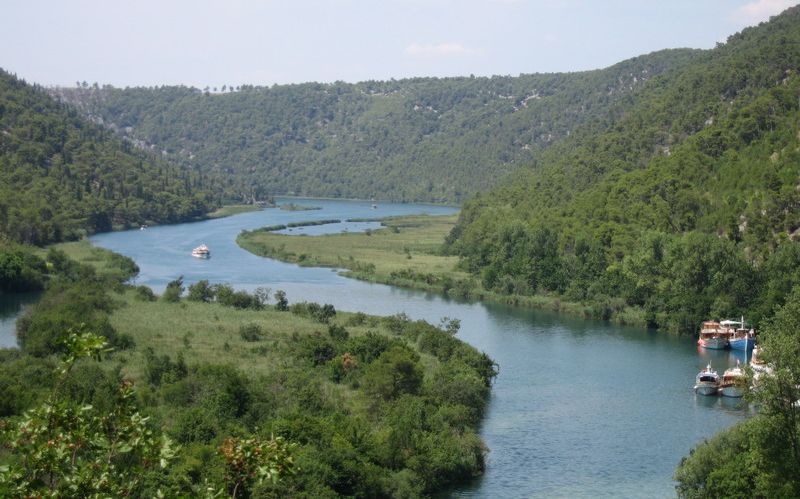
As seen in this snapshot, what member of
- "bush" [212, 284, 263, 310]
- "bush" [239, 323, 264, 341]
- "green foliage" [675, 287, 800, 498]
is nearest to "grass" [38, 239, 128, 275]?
"bush" [212, 284, 263, 310]

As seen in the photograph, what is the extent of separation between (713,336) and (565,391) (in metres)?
16.9

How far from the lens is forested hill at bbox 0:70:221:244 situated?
10288 cm

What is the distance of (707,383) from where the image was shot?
47625mm

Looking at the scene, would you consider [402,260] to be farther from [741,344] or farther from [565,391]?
[565,391]

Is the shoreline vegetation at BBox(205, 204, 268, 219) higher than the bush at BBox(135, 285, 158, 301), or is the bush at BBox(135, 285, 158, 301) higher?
the shoreline vegetation at BBox(205, 204, 268, 219)

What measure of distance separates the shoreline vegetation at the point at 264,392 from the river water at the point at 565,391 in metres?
1.66

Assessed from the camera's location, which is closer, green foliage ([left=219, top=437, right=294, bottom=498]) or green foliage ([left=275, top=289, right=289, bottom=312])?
green foliage ([left=219, top=437, right=294, bottom=498])

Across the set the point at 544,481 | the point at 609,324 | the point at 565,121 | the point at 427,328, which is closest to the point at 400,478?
the point at 544,481

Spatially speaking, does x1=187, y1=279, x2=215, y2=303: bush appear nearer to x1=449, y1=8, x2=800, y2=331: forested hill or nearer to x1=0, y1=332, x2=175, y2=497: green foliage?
x1=449, y1=8, x2=800, y2=331: forested hill

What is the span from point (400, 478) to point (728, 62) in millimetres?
87614

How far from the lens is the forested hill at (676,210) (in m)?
67.8

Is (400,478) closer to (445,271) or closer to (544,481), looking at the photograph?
(544,481)

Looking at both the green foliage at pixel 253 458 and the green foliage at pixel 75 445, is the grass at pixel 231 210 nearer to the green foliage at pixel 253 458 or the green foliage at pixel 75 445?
the green foliage at pixel 75 445

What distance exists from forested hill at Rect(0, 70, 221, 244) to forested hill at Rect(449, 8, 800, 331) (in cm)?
4349
